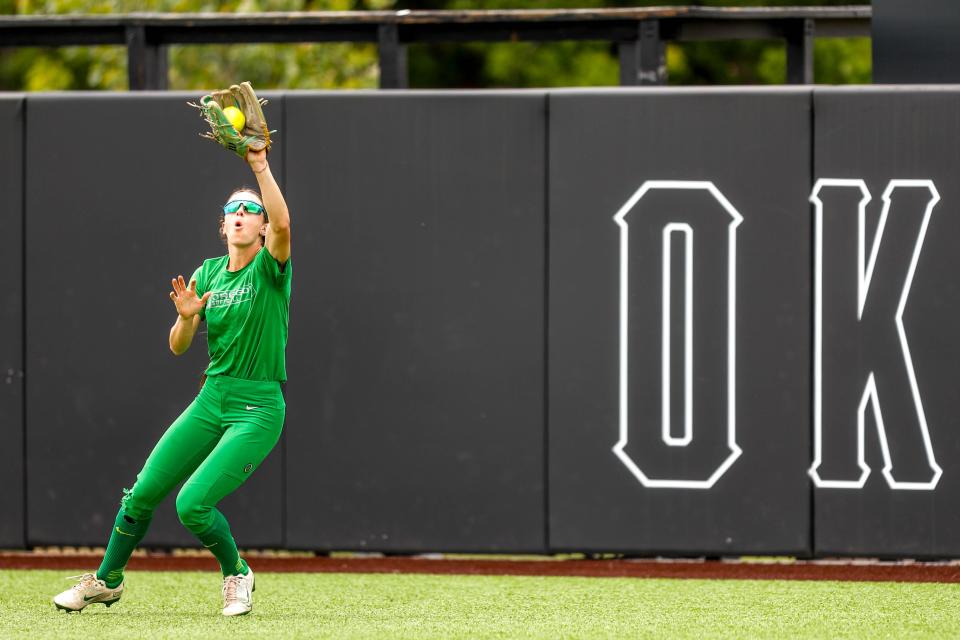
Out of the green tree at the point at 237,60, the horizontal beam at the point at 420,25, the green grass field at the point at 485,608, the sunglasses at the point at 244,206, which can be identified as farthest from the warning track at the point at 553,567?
the green tree at the point at 237,60

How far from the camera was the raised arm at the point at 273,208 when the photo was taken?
19.3 ft

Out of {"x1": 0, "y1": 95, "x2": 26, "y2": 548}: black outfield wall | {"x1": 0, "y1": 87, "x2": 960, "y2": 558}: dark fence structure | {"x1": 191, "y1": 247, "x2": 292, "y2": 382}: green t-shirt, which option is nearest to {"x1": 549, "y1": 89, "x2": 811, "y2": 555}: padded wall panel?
{"x1": 0, "y1": 87, "x2": 960, "y2": 558}: dark fence structure

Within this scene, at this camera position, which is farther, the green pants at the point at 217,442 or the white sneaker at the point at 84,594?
the white sneaker at the point at 84,594

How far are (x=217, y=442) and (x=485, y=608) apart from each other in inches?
55.9

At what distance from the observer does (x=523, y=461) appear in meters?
8.04

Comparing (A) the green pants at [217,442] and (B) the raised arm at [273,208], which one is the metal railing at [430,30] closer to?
(B) the raised arm at [273,208]

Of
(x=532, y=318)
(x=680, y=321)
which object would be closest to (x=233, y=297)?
(x=532, y=318)

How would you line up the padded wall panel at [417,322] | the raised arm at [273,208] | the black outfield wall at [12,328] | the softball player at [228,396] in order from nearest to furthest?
the raised arm at [273,208] → the softball player at [228,396] → the padded wall panel at [417,322] → the black outfield wall at [12,328]

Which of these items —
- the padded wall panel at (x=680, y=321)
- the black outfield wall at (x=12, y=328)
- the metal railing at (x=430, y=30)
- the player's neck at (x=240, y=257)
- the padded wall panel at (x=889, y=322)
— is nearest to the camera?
the player's neck at (x=240, y=257)

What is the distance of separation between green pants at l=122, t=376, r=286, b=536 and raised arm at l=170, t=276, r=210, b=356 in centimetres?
21

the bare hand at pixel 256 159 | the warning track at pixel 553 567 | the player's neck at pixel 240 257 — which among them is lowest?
the warning track at pixel 553 567

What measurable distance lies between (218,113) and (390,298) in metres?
2.30

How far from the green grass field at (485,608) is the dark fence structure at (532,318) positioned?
0.53 meters

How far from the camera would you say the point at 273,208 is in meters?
5.89
